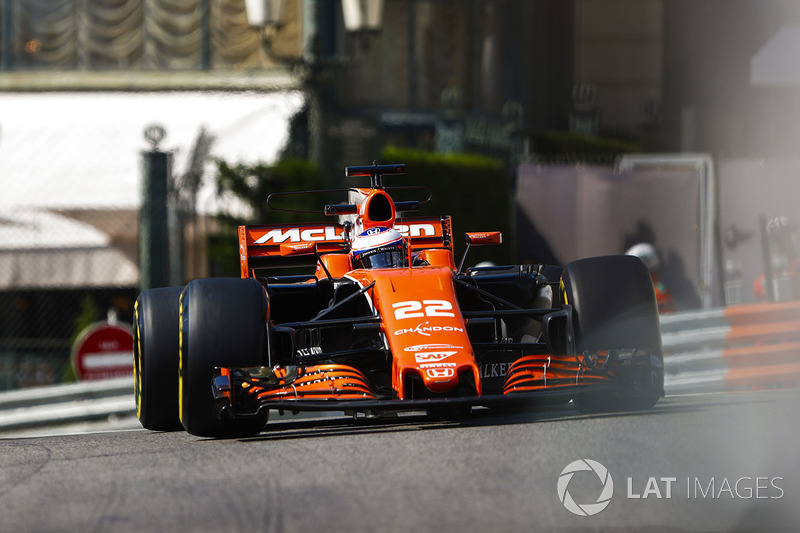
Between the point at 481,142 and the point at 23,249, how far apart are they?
259 inches

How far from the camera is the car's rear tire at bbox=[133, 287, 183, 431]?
289 inches

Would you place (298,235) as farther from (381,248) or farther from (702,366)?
(702,366)

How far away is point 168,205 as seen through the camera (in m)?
10.8

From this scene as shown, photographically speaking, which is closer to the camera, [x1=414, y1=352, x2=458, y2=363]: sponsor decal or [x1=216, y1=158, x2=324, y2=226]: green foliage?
[x1=414, y1=352, x2=458, y2=363]: sponsor decal

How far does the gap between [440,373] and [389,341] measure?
1.45 ft

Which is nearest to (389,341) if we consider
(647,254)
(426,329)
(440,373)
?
(426,329)

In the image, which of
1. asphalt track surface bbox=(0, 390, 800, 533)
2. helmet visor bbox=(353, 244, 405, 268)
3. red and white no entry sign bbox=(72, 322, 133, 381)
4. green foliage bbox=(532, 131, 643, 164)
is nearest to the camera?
asphalt track surface bbox=(0, 390, 800, 533)

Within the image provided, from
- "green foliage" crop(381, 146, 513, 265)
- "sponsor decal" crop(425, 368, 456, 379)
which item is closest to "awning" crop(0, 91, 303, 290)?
"green foliage" crop(381, 146, 513, 265)

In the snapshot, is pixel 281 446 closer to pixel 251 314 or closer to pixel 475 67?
pixel 251 314

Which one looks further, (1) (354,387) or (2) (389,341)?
(2) (389,341)

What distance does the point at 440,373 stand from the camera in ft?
21.0

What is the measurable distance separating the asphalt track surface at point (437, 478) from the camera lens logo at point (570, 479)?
2 cm

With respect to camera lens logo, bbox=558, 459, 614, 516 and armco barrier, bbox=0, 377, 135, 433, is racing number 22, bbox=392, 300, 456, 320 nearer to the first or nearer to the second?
camera lens logo, bbox=558, 459, 614, 516

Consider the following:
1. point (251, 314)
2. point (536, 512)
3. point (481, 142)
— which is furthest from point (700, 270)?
point (536, 512)
